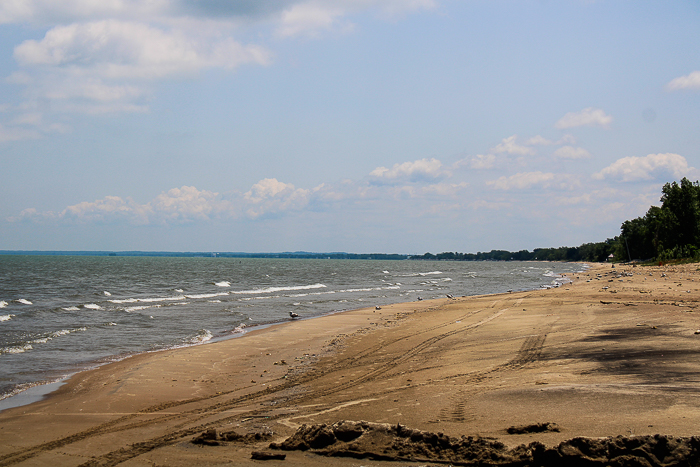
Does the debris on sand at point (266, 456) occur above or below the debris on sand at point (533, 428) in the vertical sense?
below

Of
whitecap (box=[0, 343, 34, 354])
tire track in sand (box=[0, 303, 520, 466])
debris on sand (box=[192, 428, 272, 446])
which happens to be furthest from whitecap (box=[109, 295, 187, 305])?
debris on sand (box=[192, 428, 272, 446])

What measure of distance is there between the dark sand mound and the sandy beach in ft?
0.27

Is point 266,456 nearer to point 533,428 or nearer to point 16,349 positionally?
point 533,428

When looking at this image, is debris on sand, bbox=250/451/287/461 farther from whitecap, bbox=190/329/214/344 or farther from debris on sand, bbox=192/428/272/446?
whitecap, bbox=190/329/214/344

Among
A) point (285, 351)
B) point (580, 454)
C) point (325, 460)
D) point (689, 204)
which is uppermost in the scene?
point (689, 204)

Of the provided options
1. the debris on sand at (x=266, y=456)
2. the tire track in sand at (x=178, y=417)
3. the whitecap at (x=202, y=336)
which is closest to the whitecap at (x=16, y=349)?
the whitecap at (x=202, y=336)

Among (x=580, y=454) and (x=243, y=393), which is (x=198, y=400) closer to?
(x=243, y=393)

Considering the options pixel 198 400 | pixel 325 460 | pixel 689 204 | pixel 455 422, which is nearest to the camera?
pixel 325 460

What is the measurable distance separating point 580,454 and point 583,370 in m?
5.00

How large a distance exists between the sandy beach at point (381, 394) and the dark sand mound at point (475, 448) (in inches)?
3.3

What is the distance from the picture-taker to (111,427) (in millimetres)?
9023

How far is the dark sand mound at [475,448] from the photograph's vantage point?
201 inches

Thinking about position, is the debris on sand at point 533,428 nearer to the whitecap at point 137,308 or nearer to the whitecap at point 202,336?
the whitecap at point 202,336

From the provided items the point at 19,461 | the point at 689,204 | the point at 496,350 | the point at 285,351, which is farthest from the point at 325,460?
the point at 689,204
